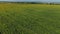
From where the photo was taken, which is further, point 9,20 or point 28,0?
point 28,0

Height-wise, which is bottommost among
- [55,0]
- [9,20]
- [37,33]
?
[37,33]

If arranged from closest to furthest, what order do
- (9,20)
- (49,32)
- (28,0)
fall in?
(49,32) → (9,20) → (28,0)

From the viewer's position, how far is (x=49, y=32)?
4.38 ft

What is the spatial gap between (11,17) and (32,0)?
1.08 ft

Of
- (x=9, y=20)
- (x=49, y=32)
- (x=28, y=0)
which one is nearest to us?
(x=49, y=32)

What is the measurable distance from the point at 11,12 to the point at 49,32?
18.2 inches

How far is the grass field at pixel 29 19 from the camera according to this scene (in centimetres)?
138

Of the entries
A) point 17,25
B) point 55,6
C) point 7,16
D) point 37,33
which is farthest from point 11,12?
point 55,6

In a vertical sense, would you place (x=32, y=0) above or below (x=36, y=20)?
above

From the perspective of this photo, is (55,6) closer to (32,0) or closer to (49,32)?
(32,0)

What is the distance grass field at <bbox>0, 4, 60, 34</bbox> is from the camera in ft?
4.51

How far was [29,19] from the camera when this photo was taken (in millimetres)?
1459

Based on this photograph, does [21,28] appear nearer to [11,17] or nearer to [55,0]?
[11,17]

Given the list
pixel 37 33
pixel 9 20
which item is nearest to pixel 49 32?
pixel 37 33
